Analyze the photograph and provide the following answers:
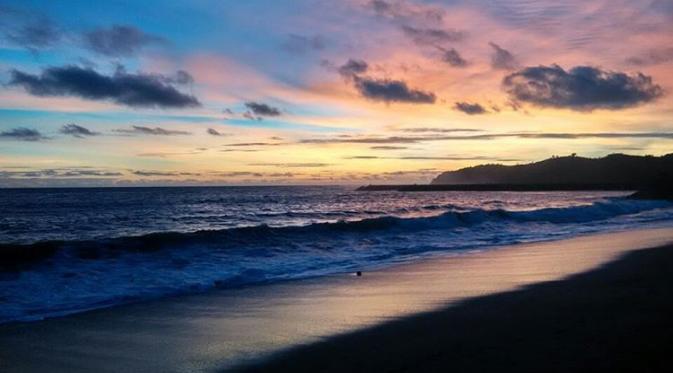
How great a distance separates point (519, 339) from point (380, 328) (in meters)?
1.85

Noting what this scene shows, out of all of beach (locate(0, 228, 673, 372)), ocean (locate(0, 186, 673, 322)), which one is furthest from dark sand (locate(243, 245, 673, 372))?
ocean (locate(0, 186, 673, 322))

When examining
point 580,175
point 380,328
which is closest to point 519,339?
point 380,328

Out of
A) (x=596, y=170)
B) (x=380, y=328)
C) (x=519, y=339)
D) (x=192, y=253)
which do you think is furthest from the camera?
(x=596, y=170)

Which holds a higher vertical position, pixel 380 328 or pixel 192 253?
pixel 380 328

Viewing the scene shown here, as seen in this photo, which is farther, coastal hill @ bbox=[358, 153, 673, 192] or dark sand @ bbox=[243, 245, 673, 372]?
coastal hill @ bbox=[358, 153, 673, 192]

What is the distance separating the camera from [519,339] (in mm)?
6953

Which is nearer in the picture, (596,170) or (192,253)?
(192,253)

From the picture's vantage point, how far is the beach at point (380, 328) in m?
6.38

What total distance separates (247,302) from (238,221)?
25.6 m

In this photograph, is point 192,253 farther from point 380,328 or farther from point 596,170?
point 596,170

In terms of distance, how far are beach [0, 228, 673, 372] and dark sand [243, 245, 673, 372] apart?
0.04 ft

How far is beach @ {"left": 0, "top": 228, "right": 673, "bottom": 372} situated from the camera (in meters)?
6.38

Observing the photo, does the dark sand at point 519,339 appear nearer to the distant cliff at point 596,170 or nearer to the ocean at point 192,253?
the ocean at point 192,253

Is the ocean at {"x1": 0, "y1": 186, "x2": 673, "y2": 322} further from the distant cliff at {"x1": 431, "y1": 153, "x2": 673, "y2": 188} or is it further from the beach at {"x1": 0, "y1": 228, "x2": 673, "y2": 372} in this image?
the distant cliff at {"x1": 431, "y1": 153, "x2": 673, "y2": 188}
